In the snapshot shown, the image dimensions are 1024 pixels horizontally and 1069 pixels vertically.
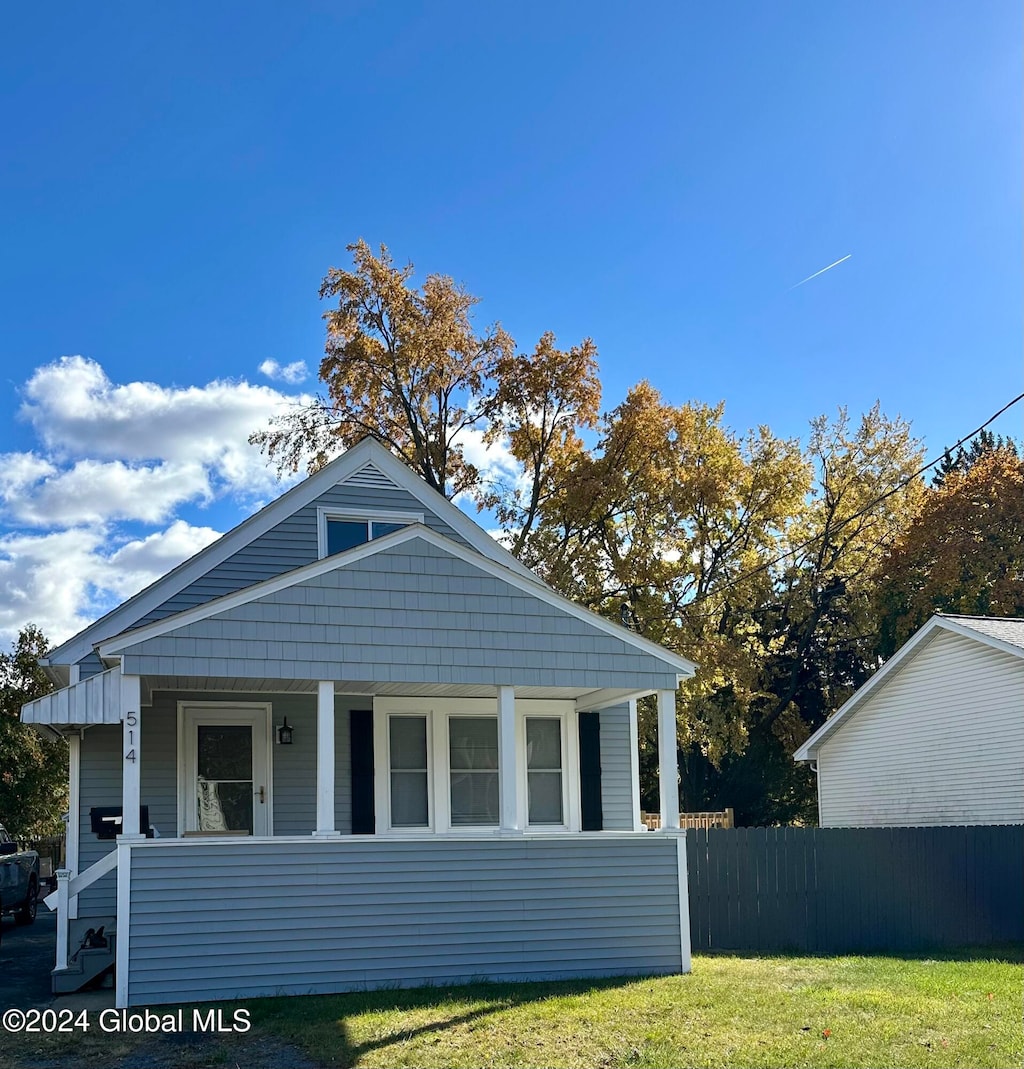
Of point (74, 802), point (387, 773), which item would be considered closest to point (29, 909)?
point (74, 802)

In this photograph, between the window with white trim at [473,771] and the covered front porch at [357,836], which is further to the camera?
the window with white trim at [473,771]

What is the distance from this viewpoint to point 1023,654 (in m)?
17.0

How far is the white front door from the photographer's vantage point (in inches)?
496

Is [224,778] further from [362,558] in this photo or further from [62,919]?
[362,558]

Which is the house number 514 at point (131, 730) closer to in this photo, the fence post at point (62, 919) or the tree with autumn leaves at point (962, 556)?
the fence post at point (62, 919)

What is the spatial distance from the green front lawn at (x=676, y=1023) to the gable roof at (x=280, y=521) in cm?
406

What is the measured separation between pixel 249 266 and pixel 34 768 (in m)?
15.9

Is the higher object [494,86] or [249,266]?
[494,86]

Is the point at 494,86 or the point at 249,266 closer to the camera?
the point at 494,86

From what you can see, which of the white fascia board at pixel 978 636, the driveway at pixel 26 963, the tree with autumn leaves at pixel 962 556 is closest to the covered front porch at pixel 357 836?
the driveway at pixel 26 963

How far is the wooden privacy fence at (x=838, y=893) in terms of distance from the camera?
14109 millimetres

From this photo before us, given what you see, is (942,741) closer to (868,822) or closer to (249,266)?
(868,822)

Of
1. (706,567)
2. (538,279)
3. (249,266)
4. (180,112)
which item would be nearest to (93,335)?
(249,266)

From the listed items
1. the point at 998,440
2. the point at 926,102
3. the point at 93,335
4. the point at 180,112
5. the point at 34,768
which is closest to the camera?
the point at 926,102
